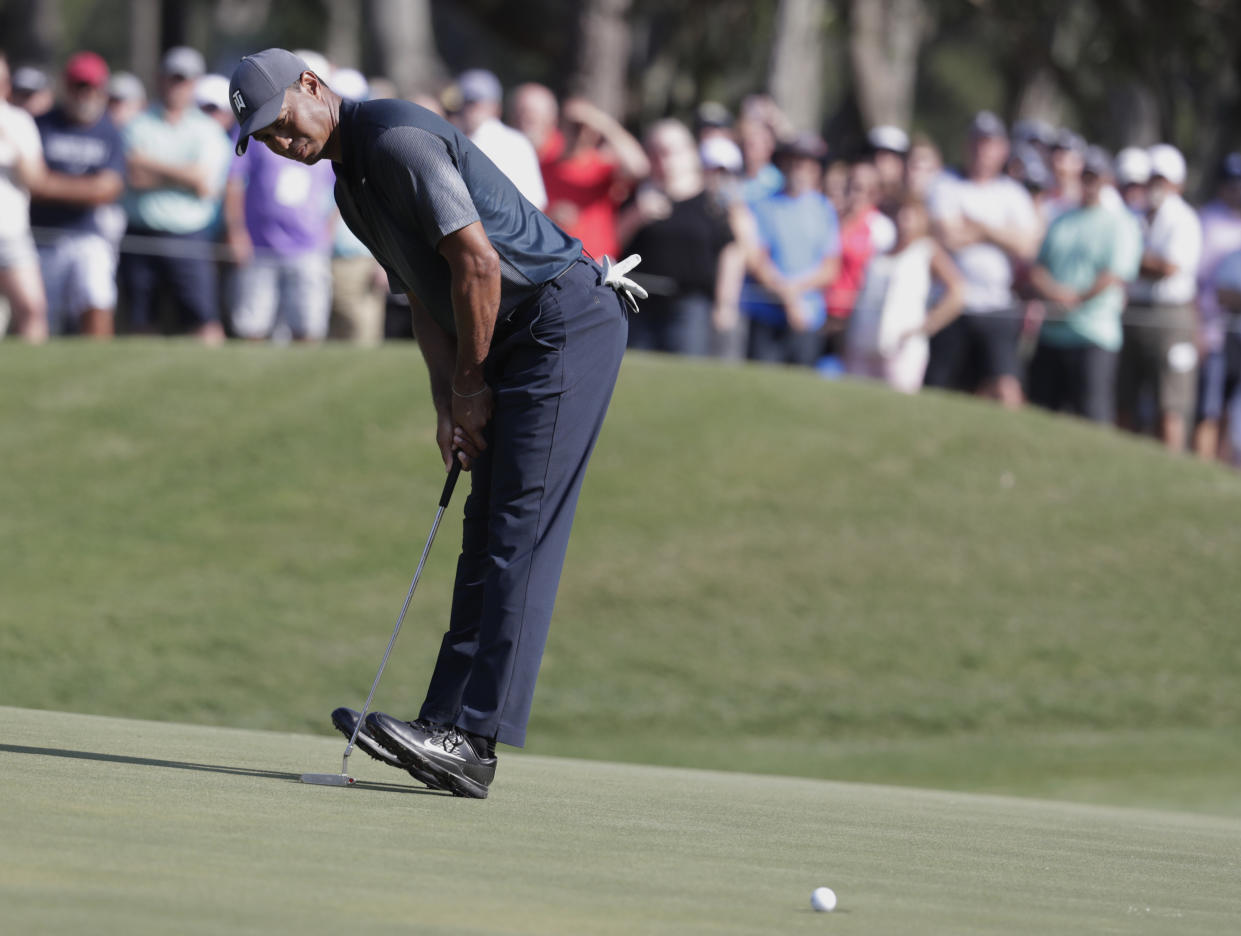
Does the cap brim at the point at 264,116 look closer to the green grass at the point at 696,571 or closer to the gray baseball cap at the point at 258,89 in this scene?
the gray baseball cap at the point at 258,89

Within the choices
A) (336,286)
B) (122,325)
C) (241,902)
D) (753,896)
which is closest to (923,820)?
(753,896)

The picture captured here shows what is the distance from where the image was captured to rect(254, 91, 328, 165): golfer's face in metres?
5.28

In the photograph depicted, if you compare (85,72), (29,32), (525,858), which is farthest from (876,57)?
(525,858)

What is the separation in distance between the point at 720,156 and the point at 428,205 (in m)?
9.09

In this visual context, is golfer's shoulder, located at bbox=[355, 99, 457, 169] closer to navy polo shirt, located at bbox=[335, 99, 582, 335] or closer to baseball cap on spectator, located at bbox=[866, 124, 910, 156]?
navy polo shirt, located at bbox=[335, 99, 582, 335]

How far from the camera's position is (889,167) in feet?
51.7

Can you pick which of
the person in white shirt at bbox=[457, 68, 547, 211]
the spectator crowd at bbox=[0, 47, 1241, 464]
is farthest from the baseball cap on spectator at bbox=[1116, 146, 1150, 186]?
the person in white shirt at bbox=[457, 68, 547, 211]

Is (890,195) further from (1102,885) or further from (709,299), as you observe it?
(1102,885)

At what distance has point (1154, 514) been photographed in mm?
13031

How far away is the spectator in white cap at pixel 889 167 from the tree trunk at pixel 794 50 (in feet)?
34.2

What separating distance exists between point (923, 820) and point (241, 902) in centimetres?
300

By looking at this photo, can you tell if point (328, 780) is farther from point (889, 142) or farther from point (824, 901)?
point (889, 142)

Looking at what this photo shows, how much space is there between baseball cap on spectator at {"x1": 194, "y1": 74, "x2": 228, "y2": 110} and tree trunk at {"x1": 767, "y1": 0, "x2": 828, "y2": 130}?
12.2m

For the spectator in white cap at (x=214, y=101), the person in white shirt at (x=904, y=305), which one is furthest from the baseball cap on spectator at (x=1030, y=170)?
the spectator in white cap at (x=214, y=101)
